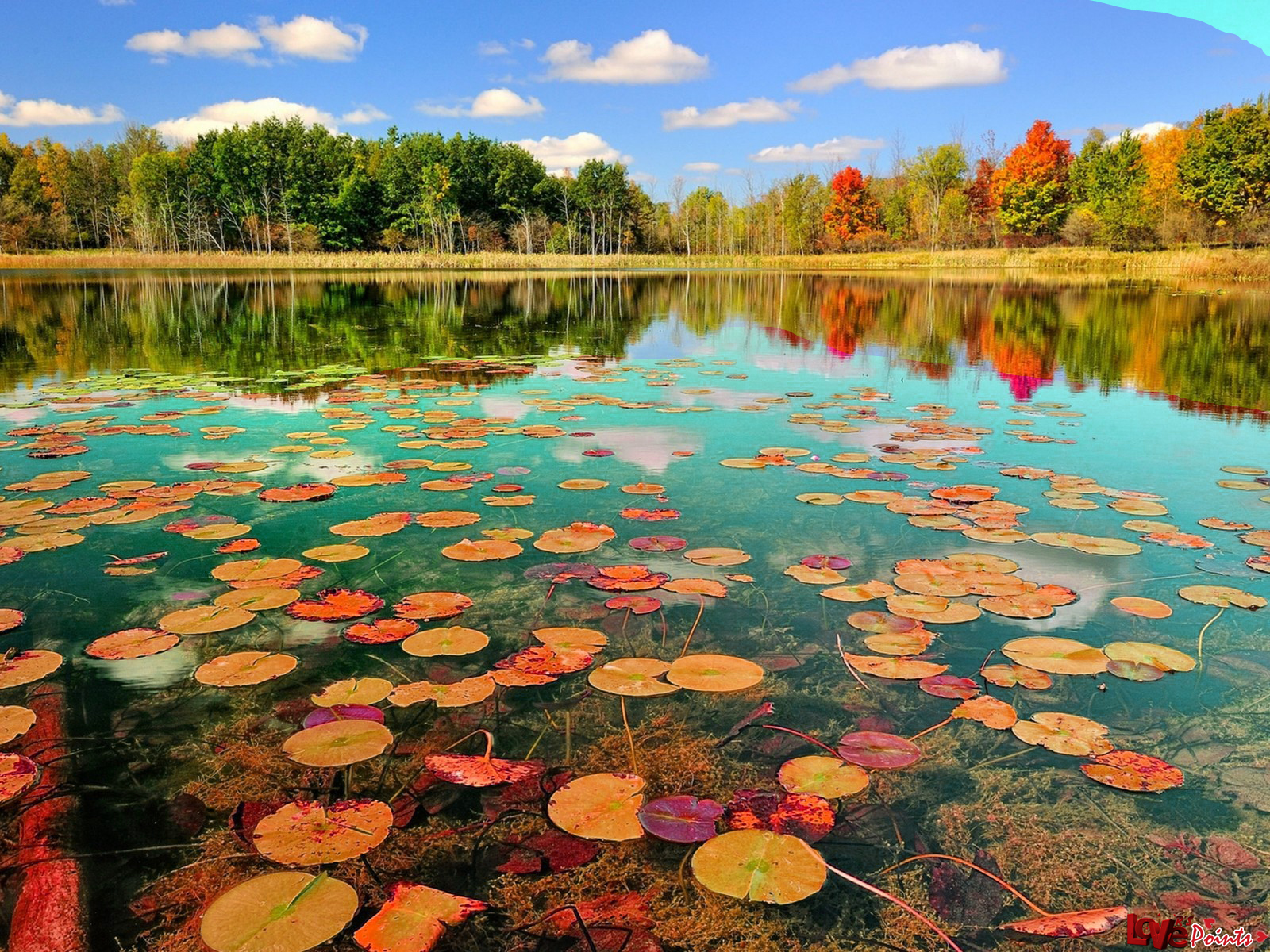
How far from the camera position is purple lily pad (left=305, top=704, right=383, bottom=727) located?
7.29 feet

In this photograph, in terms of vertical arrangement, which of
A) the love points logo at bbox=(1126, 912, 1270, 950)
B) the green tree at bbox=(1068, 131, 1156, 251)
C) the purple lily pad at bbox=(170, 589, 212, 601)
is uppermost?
the green tree at bbox=(1068, 131, 1156, 251)

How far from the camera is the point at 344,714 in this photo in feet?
7.40

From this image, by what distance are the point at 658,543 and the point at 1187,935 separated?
239cm

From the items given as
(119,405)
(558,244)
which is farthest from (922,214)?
(119,405)

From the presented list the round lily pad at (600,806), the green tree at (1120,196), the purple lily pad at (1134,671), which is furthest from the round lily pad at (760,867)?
the green tree at (1120,196)

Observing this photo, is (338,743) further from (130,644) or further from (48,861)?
(130,644)

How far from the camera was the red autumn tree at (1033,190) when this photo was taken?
4788cm

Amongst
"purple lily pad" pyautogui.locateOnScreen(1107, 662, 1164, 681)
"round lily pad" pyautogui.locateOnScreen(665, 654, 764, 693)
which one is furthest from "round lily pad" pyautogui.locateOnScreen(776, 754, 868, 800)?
"purple lily pad" pyautogui.locateOnScreen(1107, 662, 1164, 681)

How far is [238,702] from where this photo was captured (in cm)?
237

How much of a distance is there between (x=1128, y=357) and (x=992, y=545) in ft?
28.6

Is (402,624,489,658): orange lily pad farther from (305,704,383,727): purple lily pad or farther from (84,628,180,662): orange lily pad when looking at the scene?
(84,628,180,662): orange lily pad

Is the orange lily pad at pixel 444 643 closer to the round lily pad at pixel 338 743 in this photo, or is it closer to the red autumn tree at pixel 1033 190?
the round lily pad at pixel 338 743

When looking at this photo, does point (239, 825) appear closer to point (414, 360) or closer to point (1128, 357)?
point (414, 360)

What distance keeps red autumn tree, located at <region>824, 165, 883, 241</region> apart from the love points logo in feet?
213
